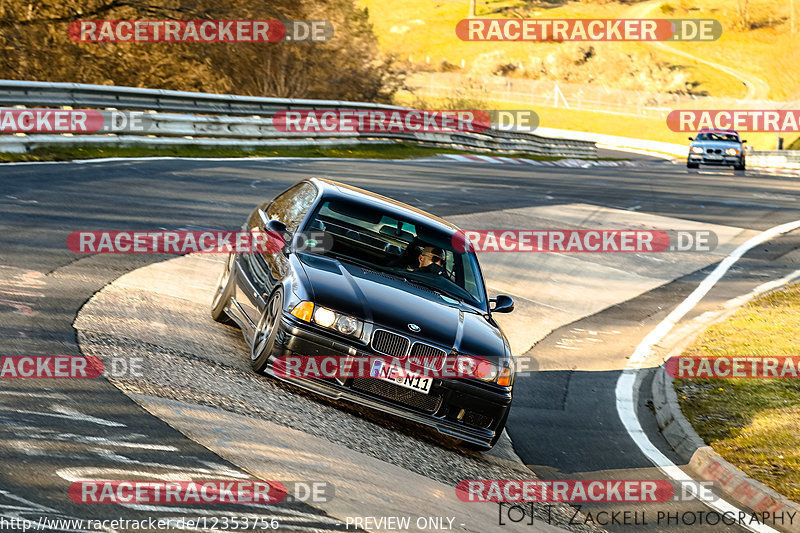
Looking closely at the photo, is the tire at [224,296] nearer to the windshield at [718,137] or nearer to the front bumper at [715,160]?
the front bumper at [715,160]

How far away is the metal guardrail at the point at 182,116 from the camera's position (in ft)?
58.6

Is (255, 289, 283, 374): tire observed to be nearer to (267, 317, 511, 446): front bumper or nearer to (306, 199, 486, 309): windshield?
(267, 317, 511, 446): front bumper

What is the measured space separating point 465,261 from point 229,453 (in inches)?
129

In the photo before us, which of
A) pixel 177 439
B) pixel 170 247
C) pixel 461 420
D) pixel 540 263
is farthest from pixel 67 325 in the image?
pixel 540 263

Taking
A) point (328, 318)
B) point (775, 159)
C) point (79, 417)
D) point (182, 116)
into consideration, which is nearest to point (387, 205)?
point (328, 318)

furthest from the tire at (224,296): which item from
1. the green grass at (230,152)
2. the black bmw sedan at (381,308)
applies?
the green grass at (230,152)

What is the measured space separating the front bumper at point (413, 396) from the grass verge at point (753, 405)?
2110mm

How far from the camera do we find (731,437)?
328 inches

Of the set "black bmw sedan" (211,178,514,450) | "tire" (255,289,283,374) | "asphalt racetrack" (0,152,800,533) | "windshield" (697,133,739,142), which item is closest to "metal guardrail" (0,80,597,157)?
"asphalt racetrack" (0,152,800,533)

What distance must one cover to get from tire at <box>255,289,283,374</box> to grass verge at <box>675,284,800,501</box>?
3726mm

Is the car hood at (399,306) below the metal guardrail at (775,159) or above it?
below

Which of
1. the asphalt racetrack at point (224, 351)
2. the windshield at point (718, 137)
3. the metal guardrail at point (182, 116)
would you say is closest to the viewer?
the asphalt racetrack at point (224, 351)

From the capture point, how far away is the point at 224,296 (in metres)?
8.95

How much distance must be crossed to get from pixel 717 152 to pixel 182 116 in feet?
77.2
